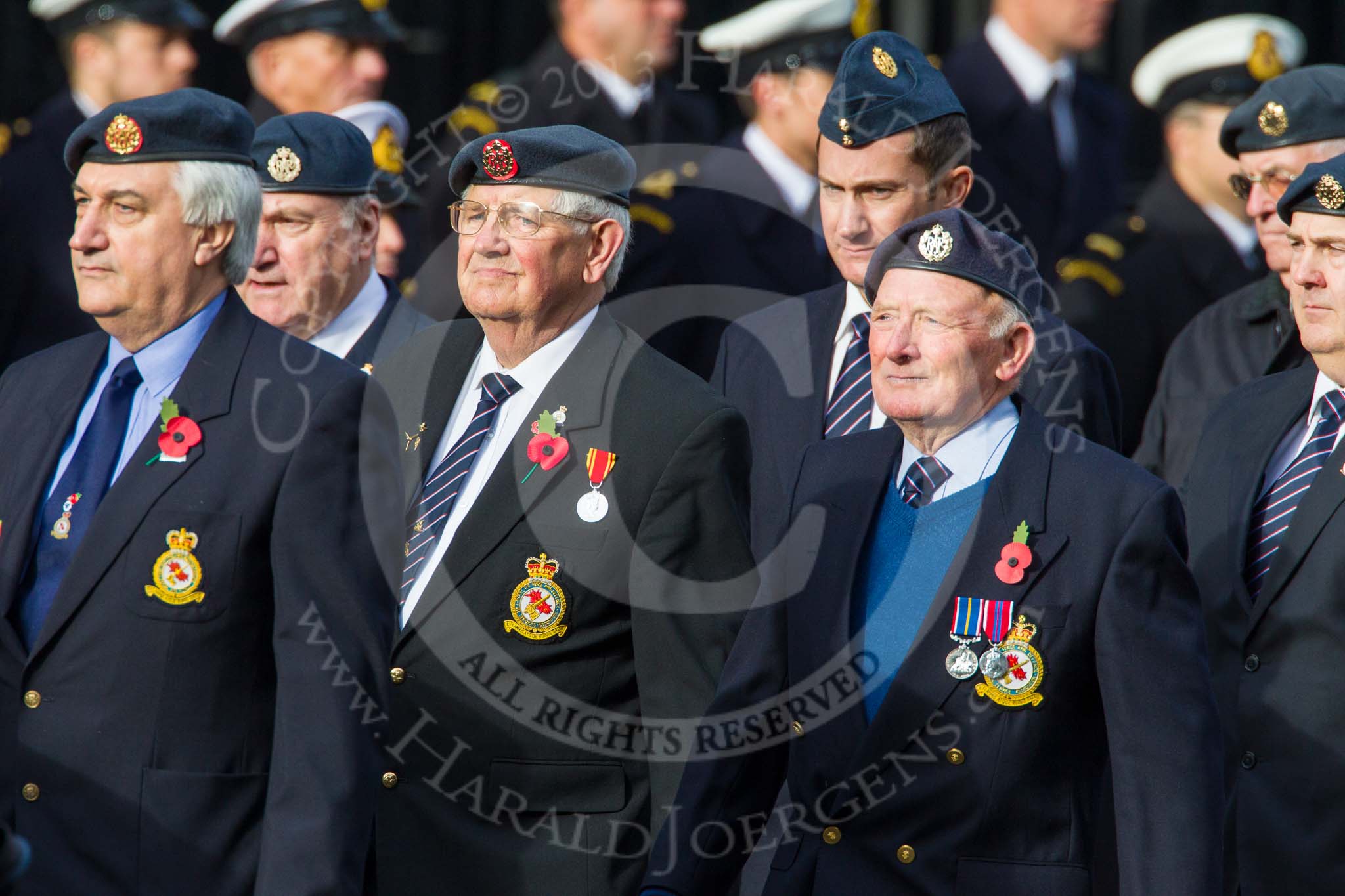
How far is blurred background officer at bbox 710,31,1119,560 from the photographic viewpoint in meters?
4.61

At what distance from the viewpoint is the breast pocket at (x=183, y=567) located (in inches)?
143

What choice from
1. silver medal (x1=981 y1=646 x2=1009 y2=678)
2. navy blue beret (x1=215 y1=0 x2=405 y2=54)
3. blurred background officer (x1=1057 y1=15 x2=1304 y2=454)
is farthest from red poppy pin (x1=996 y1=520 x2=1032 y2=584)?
navy blue beret (x1=215 y1=0 x2=405 y2=54)

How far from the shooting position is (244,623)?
144 inches

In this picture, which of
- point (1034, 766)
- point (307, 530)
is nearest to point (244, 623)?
point (307, 530)

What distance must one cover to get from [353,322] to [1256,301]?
93.4 inches

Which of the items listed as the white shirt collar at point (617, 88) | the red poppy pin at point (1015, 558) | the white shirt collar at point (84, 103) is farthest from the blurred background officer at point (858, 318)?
the white shirt collar at point (84, 103)

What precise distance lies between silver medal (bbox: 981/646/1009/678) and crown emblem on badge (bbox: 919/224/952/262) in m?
0.74

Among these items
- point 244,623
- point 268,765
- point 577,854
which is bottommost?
point 577,854

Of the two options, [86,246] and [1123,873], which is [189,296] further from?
[1123,873]

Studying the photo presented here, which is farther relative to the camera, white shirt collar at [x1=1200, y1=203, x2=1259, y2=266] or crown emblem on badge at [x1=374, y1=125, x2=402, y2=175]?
white shirt collar at [x1=1200, y1=203, x2=1259, y2=266]

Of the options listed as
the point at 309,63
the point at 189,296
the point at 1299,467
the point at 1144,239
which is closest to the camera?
the point at 189,296

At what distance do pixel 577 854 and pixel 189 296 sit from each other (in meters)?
1.30

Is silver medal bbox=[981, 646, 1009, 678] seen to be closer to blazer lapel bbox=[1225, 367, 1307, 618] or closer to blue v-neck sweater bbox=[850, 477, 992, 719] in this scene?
blue v-neck sweater bbox=[850, 477, 992, 719]

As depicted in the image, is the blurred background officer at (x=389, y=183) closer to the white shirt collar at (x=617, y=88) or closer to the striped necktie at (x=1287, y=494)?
the white shirt collar at (x=617, y=88)
